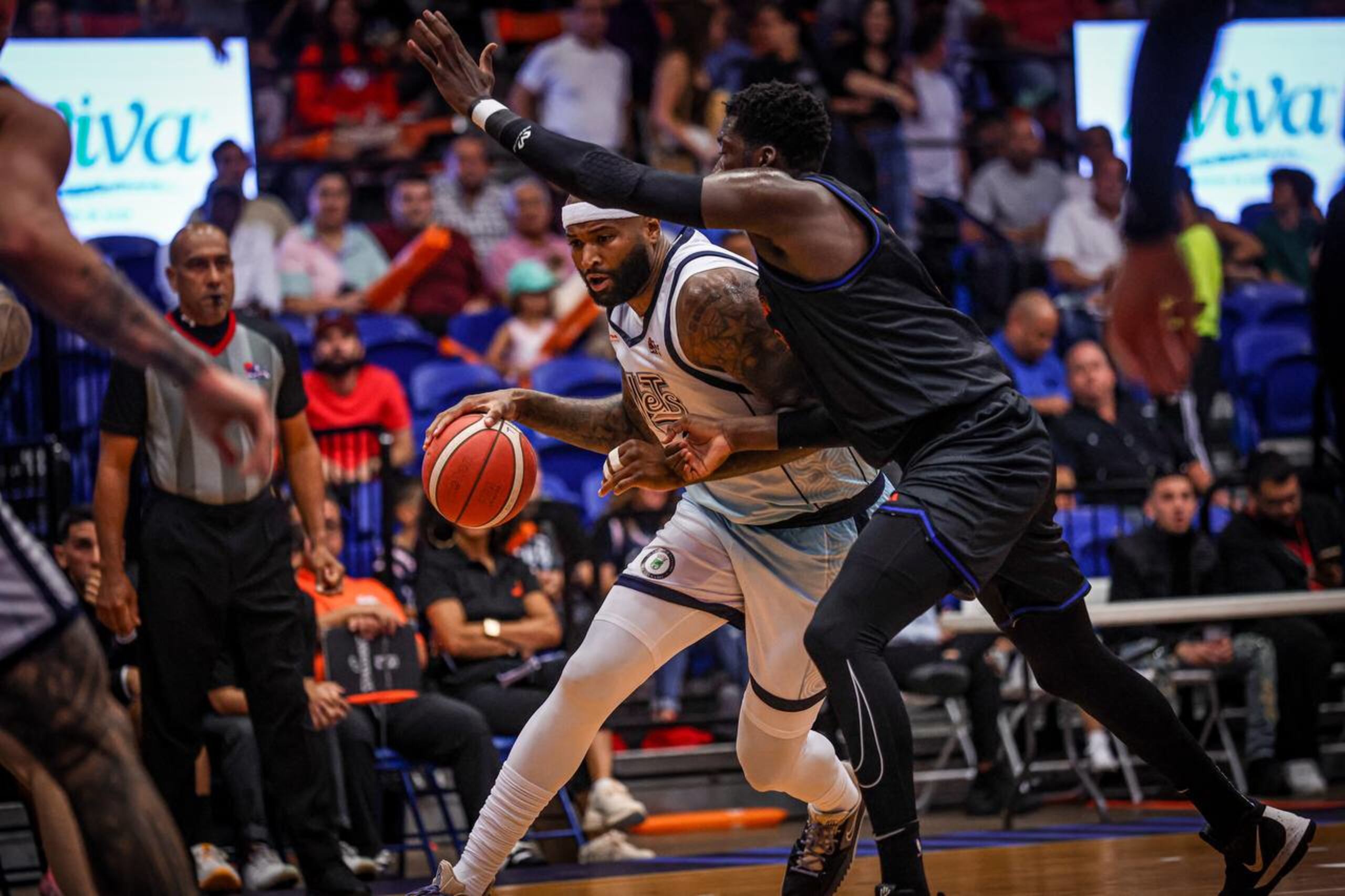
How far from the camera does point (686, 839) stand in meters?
8.85

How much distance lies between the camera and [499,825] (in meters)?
4.80

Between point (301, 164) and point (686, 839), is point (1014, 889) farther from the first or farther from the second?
point (301, 164)

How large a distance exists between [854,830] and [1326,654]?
17.4 feet

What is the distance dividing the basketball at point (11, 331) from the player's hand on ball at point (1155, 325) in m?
8.64

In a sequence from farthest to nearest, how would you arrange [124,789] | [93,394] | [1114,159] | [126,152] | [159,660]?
[1114,159] < [126,152] < [93,394] < [159,660] < [124,789]

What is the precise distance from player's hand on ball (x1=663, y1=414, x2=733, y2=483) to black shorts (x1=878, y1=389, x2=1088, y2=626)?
1.63 ft

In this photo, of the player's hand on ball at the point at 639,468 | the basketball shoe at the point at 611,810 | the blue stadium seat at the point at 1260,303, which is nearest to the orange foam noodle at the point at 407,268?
the basketball shoe at the point at 611,810

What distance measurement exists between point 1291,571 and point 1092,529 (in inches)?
49.1

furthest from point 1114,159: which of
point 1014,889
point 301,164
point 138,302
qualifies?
point 138,302

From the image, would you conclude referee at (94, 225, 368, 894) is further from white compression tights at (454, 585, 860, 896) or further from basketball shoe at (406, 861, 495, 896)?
white compression tights at (454, 585, 860, 896)

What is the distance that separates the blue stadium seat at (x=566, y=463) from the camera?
438 inches

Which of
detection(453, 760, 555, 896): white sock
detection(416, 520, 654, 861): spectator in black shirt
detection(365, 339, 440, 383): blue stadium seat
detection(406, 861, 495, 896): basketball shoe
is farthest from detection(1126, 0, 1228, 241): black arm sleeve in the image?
detection(406, 861, 495, 896): basketball shoe

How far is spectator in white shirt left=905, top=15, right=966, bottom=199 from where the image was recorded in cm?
1366

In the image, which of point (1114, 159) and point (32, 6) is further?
point (1114, 159)
